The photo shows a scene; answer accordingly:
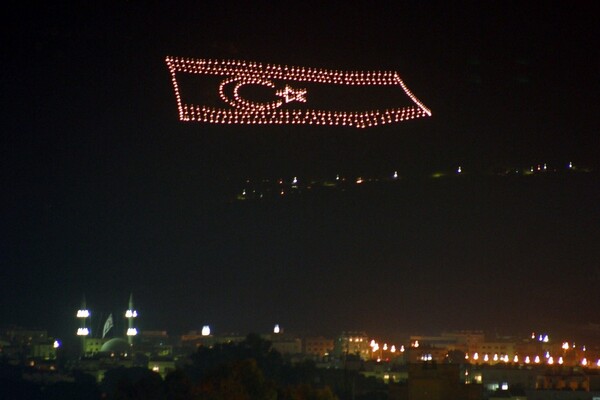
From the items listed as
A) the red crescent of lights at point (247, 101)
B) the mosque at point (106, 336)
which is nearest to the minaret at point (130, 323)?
the mosque at point (106, 336)

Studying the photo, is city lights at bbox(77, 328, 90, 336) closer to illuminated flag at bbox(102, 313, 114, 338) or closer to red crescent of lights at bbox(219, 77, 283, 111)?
illuminated flag at bbox(102, 313, 114, 338)

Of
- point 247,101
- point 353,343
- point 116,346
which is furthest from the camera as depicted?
point 116,346

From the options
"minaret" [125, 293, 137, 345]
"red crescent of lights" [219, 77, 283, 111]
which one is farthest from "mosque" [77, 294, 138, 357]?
"red crescent of lights" [219, 77, 283, 111]

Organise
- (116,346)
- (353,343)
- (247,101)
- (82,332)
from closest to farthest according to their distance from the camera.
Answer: (247,101)
(353,343)
(116,346)
(82,332)

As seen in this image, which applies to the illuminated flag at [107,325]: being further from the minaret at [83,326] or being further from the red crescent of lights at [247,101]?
the red crescent of lights at [247,101]

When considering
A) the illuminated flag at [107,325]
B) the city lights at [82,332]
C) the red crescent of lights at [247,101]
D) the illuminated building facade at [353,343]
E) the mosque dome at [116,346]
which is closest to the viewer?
the red crescent of lights at [247,101]

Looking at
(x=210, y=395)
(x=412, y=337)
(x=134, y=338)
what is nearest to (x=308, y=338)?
(x=412, y=337)

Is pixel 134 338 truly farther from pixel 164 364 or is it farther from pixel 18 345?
pixel 164 364

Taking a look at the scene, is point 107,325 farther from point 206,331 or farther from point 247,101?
point 247,101

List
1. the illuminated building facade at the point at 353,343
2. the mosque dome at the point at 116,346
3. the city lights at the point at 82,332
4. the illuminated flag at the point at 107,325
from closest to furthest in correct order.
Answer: the illuminated building facade at the point at 353,343
the mosque dome at the point at 116,346
the illuminated flag at the point at 107,325
the city lights at the point at 82,332

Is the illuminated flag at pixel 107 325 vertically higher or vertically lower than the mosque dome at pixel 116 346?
higher

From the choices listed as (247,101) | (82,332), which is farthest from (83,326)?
(247,101)
